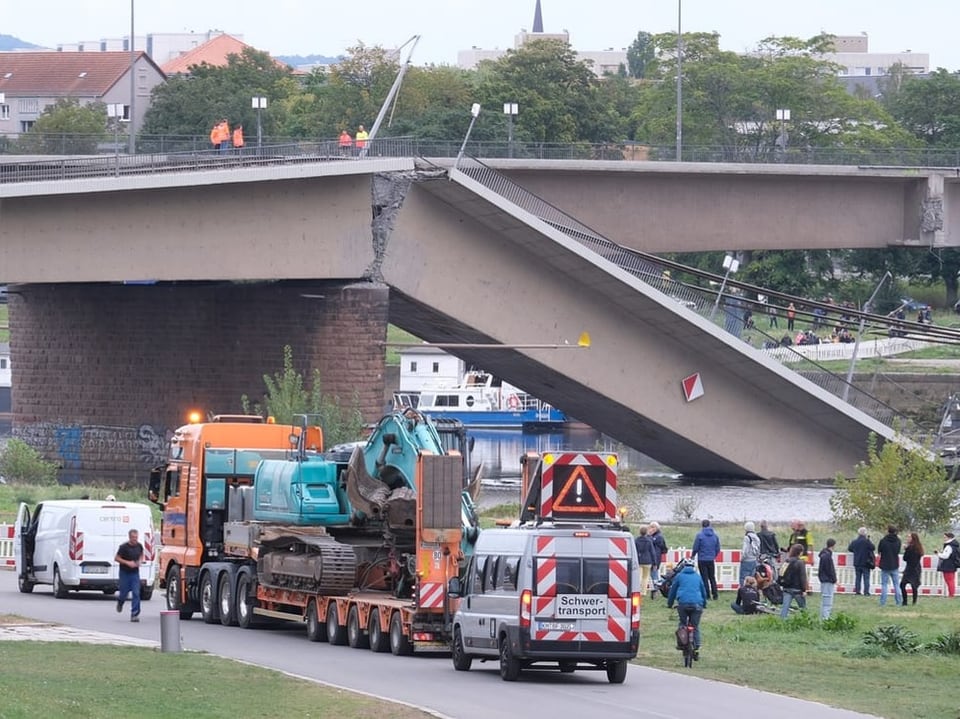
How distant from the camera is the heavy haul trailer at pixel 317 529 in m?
25.6

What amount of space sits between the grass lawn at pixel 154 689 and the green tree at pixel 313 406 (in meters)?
22.6

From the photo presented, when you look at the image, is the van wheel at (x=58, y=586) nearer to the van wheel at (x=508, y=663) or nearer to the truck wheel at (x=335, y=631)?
the truck wheel at (x=335, y=631)

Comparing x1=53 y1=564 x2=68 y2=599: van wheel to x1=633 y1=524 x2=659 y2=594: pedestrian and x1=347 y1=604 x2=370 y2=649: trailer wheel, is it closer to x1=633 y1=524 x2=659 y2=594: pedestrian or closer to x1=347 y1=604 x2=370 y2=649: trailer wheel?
x1=347 y1=604 x2=370 y2=649: trailer wheel

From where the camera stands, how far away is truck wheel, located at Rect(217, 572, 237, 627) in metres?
30.4

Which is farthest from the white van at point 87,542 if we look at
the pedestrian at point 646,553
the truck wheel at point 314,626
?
the pedestrian at point 646,553

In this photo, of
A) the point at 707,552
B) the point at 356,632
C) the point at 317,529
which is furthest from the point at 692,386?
the point at 356,632

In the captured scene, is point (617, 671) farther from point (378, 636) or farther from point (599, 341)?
point (599, 341)

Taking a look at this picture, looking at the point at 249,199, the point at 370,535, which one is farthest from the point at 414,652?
the point at 249,199

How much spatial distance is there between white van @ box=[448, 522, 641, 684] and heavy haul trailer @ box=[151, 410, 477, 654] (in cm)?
235

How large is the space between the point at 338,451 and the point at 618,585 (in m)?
8.32

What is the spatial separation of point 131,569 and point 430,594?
677 cm

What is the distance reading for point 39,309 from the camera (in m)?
56.8

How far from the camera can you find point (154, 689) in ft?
64.3

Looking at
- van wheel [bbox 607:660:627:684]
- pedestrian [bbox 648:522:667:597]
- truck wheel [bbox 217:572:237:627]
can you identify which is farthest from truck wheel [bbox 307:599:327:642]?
pedestrian [bbox 648:522:667:597]
